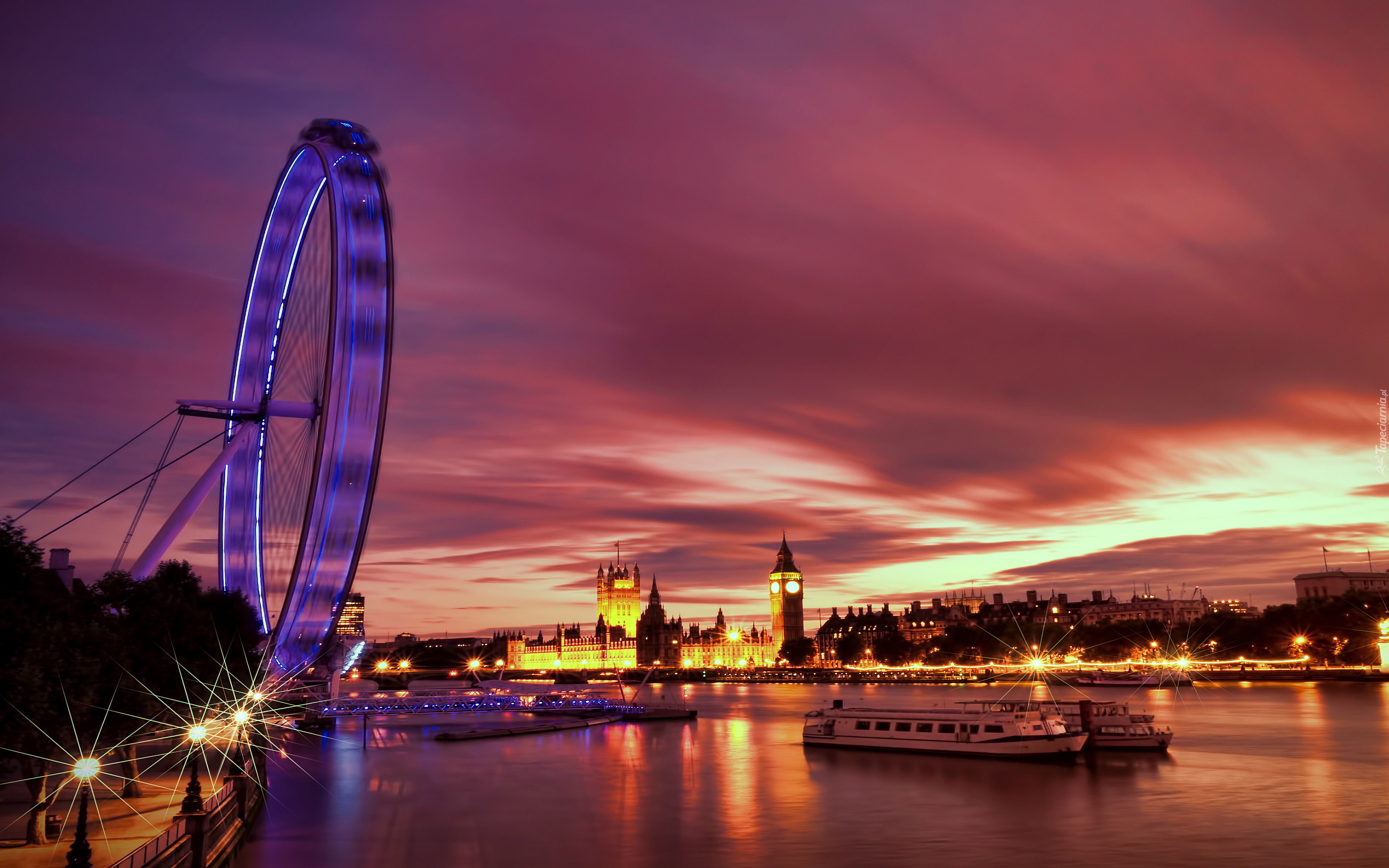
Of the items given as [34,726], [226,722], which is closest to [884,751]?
[226,722]

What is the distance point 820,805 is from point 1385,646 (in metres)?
92.0

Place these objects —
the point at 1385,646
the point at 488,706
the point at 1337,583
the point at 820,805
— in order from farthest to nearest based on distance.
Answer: the point at 1337,583, the point at 1385,646, the point at 488,706, the point at 820,805

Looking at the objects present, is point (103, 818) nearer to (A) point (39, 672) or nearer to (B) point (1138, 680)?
(A) point (39, 672)

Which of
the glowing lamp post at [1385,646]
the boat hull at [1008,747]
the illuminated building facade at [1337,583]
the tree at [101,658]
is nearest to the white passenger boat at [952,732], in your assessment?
the boat hull at [1008,747]

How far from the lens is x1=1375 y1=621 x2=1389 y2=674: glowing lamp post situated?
10769cm

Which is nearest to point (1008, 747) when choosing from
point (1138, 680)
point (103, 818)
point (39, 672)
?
point (103, 818)

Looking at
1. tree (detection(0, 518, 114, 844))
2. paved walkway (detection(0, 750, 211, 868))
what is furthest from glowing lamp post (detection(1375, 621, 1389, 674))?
tree (detection(0, 518, 114, 844))

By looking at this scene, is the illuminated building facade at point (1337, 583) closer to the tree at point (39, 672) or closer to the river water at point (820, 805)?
the river water at point (820, 805)

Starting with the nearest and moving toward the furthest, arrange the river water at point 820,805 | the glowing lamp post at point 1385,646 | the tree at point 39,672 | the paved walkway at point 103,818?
the tree at point 39,672 → the paved walkway at point 103,818 → the river water at point 820,805 → the glowing lamp post at point 1385,646

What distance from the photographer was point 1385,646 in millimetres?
108188

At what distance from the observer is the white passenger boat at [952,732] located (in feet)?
160

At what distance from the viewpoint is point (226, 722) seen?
39000 mm

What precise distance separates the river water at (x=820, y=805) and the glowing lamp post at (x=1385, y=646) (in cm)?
4786

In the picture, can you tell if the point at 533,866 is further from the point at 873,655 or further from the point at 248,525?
the point at 873,655
